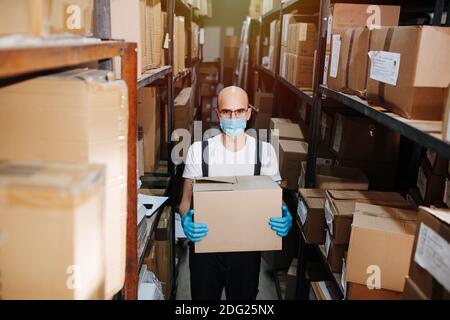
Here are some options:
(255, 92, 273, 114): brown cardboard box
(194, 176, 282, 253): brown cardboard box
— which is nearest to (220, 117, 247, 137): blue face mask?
(194, 176, 282, 253): brown cardboard box

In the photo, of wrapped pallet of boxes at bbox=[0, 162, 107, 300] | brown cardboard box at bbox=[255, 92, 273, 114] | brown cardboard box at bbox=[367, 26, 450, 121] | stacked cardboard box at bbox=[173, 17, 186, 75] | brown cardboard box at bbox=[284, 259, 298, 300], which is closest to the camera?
wrapped pallet of boxes at bbox=[0, 162, 107, 300]

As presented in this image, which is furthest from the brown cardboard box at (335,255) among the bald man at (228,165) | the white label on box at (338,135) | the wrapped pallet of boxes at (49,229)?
the wrapped pallet of boxes at (49,229)

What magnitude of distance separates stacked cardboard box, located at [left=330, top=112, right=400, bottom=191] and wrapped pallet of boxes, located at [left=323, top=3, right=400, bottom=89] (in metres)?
0.43

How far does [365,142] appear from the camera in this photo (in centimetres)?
227

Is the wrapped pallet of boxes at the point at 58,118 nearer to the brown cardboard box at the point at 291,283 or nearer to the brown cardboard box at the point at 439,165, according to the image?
the brown cardboard box at the point at 439,165

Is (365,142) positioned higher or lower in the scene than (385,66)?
lower

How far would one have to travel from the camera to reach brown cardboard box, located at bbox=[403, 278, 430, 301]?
2.99 feet

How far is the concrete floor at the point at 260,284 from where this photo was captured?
2.90 meters

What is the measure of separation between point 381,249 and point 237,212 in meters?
0.56

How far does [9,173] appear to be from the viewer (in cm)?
67

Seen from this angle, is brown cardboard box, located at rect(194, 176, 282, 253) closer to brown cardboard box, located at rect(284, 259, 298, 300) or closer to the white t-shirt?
the white t-shirt

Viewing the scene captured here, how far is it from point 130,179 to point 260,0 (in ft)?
16.8

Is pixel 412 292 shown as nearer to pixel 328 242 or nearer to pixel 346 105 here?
pixel 328 242

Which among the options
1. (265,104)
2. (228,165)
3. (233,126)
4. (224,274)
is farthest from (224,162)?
(265,104)
